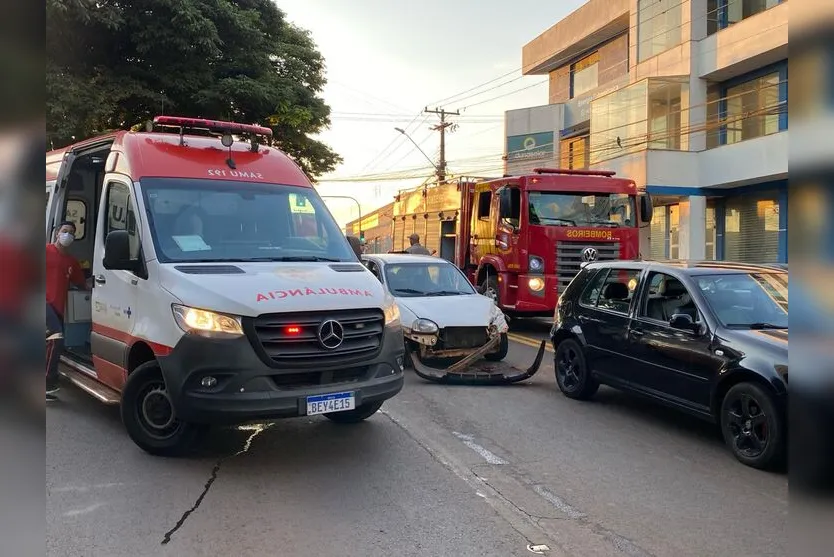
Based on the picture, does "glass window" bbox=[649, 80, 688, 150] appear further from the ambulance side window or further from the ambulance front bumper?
the ambulance front bumper

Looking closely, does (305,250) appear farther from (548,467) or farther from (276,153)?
(548,467)

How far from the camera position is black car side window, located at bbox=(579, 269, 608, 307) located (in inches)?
292

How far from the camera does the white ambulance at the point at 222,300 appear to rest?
4648 millimetres

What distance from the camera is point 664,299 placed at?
254 inches

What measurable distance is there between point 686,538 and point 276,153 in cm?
492

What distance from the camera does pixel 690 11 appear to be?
862 inches

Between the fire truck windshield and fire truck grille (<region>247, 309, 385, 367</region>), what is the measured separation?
306 inches

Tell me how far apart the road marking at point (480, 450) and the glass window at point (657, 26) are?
2110 centimetres

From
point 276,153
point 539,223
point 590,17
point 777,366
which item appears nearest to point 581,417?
point 777,366

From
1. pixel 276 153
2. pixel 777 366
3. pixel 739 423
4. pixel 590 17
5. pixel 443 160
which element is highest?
pixel 590 17

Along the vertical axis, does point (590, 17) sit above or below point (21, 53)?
above

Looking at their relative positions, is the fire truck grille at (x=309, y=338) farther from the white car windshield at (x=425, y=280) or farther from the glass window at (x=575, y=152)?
the glass window at (x=575, y=152)

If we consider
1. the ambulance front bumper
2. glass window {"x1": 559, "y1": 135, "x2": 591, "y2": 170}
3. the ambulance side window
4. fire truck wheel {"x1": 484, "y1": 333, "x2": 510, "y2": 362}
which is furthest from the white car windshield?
glass window {"x1": 559, "y1": 135, "x2": 591, "y2": 170}

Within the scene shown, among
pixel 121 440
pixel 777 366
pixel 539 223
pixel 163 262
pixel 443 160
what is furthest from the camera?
pixel 443 160
